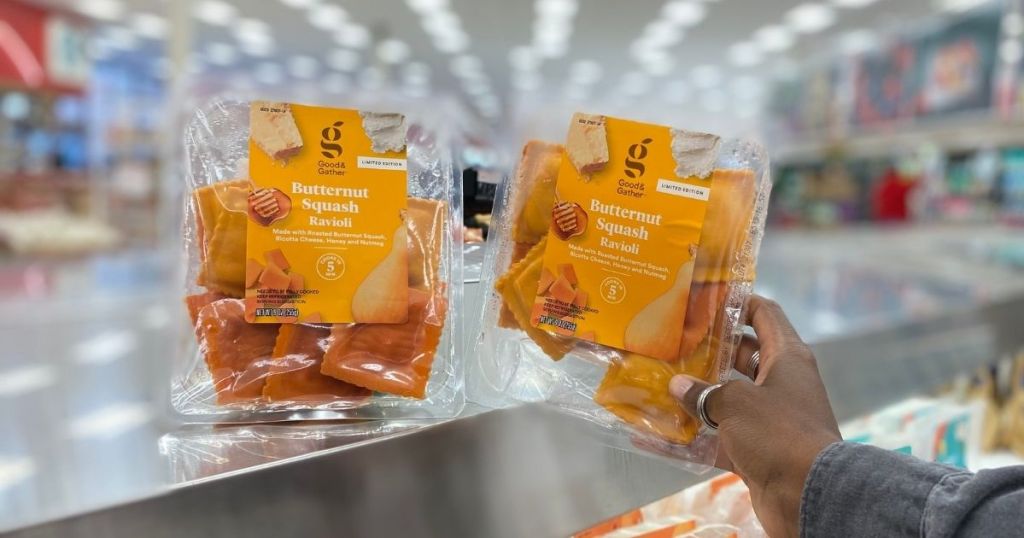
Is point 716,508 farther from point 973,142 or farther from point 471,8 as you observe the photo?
point 471,8

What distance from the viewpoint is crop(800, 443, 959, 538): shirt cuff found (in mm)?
543

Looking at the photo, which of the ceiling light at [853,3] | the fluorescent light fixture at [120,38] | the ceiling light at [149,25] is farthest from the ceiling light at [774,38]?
the fluorescent light fixture at [120,38]

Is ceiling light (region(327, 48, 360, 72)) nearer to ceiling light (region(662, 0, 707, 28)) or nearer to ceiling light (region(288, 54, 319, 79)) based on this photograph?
ceiling light (region(288, 54, 319, 79))

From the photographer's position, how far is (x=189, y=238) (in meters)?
0.71

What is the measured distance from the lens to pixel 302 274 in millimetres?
671

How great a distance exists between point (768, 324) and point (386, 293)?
0.39 m

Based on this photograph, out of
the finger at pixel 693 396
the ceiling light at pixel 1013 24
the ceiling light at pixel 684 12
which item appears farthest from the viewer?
the ceiling light at pixel 684 12

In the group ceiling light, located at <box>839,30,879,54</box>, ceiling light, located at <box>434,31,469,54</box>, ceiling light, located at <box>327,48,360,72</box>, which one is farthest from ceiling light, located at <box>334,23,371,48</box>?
ceiling light, located at <box>839,30,879,54</box>

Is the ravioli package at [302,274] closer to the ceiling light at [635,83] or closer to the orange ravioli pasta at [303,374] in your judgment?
the orange ravioli pasta at [303,374]

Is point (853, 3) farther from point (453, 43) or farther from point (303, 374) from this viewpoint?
point (303, 374)

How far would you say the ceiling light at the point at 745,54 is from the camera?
37.2 feet

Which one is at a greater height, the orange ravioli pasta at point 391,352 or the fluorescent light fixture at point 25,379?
the orange ravioli pasta at point 391,352

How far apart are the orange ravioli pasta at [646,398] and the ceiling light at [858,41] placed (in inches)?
435

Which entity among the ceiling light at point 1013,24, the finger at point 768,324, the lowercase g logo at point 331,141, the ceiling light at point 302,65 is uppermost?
the ceiling light at point 302,65
